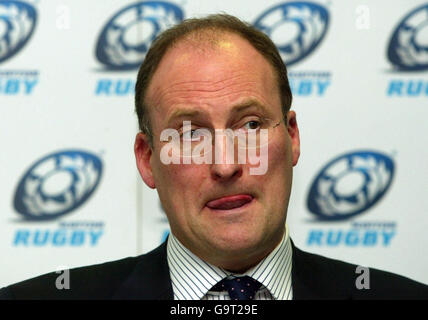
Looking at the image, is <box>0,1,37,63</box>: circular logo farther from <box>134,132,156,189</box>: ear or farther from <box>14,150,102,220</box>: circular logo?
<box>134,132,156,189</box>: ear

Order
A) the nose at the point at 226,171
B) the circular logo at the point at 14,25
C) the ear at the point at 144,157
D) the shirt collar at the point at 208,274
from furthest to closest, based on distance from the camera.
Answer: the circular logo at the point at 14,25 < the ear at the point at 144,157 < the shirt collar at the point at 208,274 < the nose at the point at 226,171

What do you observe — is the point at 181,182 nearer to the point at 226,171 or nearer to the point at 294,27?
the point at 226,171

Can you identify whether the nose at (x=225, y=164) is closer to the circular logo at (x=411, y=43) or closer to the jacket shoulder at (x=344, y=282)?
the jacket shoulder at (x=344, y=282)

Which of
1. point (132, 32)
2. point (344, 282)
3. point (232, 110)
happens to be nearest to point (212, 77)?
point (232, 110)

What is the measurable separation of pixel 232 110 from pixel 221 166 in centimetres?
13

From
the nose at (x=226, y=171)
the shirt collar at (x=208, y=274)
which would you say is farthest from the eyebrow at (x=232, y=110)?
the shirt collar at (x=208, y=274)

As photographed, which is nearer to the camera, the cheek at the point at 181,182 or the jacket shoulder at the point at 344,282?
the cheek at the point at 181,182

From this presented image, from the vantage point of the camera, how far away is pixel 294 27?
2.30 metres

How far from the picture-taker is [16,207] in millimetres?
2281

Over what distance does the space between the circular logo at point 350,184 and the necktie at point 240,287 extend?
928 mm

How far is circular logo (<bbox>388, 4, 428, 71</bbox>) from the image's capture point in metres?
2.30

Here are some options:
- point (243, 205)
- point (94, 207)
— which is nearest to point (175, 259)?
point (243, 205)

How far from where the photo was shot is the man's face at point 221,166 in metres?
1.35

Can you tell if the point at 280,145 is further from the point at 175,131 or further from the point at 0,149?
the point at 0,149
